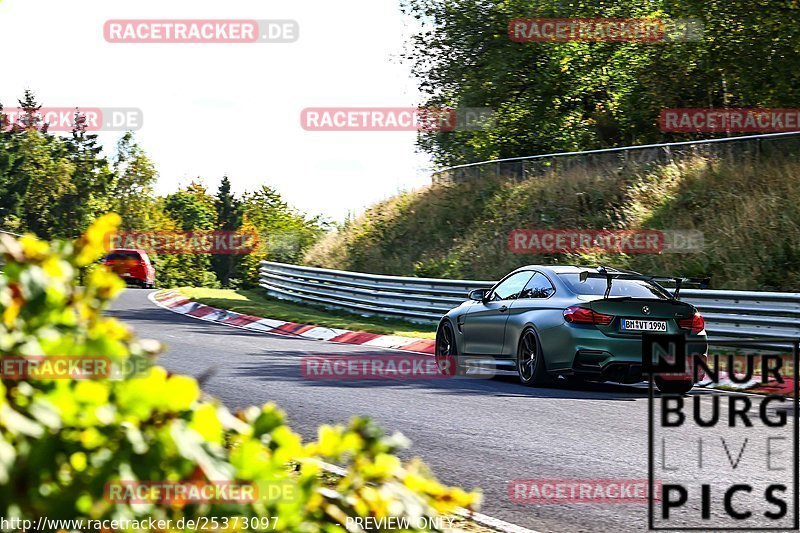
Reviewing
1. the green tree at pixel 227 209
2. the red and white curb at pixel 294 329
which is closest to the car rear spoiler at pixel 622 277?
the red and white curb at pixel 294 329

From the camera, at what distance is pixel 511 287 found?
14008mm

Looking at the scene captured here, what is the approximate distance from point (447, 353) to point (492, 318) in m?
1.48

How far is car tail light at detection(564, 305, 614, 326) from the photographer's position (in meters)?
12.3

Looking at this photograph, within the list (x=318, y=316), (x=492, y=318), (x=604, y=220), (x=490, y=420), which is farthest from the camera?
(x=604, y=220)

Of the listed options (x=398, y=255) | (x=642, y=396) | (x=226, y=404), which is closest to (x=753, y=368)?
(x=642, y=396)

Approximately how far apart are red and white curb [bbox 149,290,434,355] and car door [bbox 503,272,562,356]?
4769 millimetres

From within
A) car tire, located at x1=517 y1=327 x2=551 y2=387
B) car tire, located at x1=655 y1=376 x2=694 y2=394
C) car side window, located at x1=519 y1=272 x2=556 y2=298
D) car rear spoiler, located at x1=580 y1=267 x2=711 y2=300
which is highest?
car rear spoiler, located at x1=580 y1=267 x2=711 y2=300

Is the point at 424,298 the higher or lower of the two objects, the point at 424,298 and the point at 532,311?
the lower

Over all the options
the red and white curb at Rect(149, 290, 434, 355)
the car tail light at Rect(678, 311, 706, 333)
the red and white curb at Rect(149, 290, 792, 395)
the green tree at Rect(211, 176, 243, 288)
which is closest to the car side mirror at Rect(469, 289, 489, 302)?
the car tail light at Rect(678, 311, 706, 333)

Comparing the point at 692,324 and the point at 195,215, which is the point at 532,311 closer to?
the point at 692,324

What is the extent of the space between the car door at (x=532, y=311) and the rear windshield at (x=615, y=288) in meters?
0.26

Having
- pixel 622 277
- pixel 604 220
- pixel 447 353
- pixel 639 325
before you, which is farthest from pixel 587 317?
pixel 604 220

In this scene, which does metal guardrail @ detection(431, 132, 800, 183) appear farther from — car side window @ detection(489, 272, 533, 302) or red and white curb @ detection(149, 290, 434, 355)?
car side window @ detection(489, 272, 533, 302)

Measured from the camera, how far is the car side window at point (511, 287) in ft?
45.1
